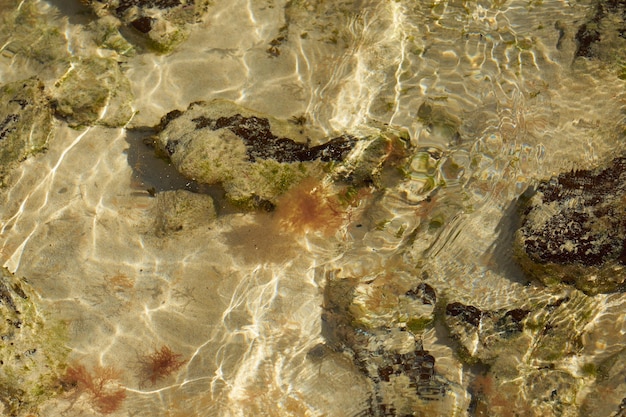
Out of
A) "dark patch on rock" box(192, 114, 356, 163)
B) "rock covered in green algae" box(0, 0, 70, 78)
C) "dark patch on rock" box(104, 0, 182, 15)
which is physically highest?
"dark patch on rock" box(104, 0, 182, 15)

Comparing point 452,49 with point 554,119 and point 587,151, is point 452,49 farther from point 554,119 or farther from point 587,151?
point 587,151

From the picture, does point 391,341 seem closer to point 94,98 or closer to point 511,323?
point 511,323

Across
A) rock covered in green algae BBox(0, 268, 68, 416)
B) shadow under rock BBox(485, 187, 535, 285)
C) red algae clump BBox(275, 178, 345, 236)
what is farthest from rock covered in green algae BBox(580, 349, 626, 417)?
rock covered in green algae BBox(0, 268, 68, 416)

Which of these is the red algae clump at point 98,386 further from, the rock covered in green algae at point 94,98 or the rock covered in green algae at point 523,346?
the rock covered in green algae at point 523,346

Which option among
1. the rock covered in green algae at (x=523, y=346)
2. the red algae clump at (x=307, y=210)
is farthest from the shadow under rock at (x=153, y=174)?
the rock covered in green algae at (x=523, y=346)

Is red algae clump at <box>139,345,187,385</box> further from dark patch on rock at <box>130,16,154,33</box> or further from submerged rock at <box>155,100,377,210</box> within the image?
dark patch on rock at <box>130,16,154,33</box>

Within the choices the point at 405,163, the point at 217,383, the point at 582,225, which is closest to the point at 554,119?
the point at 582,225
